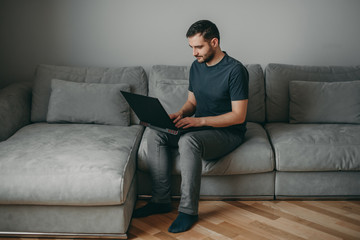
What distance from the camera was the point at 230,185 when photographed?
7.80ft

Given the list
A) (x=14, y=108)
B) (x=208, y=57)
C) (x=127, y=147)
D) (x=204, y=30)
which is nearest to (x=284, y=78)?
(x=208, y=57)

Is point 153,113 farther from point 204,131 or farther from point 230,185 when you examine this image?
point 230,185

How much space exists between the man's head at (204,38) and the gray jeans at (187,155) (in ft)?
1.53

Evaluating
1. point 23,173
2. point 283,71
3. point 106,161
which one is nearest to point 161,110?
point 106,161

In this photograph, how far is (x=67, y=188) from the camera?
185 centimetres

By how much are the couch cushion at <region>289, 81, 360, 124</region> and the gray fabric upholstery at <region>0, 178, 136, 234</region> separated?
1.59 m

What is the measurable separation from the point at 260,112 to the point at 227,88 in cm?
78

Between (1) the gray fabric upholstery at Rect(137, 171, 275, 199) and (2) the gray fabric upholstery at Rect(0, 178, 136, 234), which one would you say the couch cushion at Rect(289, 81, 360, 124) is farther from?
(2) the gray fabric upholstery at Rect(0, 178, 136, 234)

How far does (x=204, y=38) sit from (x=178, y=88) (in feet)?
2.31

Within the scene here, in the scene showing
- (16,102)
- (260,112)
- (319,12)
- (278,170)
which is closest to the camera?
(278,170)

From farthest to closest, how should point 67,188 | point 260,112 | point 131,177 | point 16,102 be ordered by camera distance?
point 260,112 → point 16,102 → point 131,177 → point 67,188

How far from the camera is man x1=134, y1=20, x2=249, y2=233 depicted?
6.80 ft

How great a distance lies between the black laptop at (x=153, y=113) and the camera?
2.06 metres

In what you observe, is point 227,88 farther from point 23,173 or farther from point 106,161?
point 23,173
